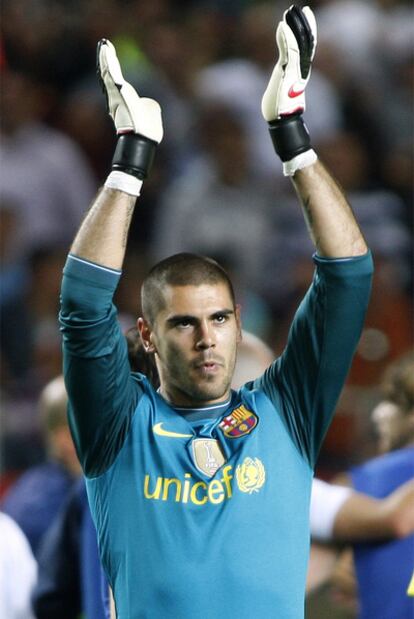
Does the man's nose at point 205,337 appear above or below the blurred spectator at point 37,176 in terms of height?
below

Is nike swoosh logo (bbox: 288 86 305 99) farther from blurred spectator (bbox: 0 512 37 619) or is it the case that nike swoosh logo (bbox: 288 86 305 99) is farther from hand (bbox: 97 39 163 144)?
blurred spectator (bbox: 0 512 37 619)

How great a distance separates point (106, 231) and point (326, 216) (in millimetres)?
527

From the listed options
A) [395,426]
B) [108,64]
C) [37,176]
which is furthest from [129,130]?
[37,176]

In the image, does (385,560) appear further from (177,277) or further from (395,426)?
(177,277)

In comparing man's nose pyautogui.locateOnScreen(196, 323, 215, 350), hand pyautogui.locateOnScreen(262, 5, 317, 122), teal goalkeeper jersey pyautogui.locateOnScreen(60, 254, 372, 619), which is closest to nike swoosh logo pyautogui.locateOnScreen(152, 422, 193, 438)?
teal goalkeeper jersey pyautogui.locateOnScreen(60, 254, 372, 619)

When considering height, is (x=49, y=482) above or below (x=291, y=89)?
below

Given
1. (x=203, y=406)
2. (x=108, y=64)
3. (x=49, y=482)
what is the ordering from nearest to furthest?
(x=108, y=64) → (x=203, y=406) → (x=49, y=482)

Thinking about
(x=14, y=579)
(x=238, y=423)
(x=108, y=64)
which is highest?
(x=108, y=64)

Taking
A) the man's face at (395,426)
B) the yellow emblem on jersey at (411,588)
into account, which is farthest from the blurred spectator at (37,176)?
the yellow emblem on jersey at (411,588)

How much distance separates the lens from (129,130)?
10.6ft

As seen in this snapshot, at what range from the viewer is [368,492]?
4.55 meters

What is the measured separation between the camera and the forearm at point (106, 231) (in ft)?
10.4

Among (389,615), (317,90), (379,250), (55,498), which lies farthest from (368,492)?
(317,90)

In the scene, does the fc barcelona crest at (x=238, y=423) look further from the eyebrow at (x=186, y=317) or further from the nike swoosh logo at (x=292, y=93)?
the nike swoosh logo at (x=292, y=93)
